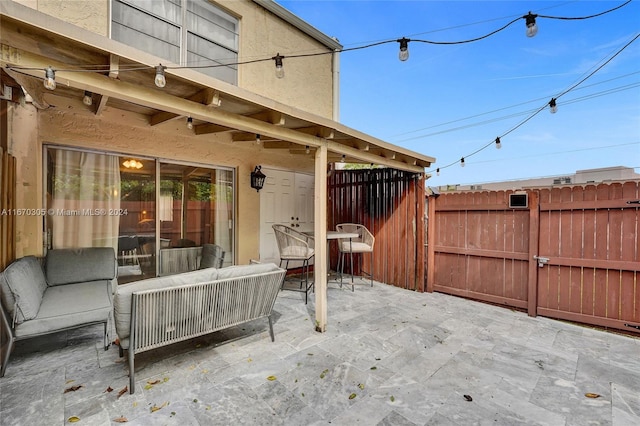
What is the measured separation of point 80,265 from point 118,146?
1.72 metres

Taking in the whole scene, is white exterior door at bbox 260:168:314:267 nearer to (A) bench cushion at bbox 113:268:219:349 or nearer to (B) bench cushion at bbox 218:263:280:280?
(B) bench cushion at bbox 218:263:280:280

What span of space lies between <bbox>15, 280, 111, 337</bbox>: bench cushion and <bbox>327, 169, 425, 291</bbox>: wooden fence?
4579 millimetres

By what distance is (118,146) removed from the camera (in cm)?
404

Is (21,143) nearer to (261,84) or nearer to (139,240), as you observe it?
(139,240)

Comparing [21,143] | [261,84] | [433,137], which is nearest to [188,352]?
[21,143]

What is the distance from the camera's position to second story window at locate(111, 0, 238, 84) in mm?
4219

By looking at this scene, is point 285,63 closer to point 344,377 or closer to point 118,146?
point 118,146

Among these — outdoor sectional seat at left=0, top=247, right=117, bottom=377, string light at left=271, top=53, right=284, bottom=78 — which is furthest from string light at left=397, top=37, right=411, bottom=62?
outdoor sectional seat at left=0, top=247, right=117, bottom=377

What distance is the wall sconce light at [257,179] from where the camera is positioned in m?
5.46

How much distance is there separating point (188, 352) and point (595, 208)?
5.32 metres

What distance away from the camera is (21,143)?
10.8 feet

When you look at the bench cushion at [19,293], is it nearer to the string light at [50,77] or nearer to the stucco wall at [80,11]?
the string light at [50,77]

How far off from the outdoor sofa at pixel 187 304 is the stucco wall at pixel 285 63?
4001mm

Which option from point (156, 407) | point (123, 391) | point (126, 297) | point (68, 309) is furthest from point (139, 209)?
point (156, 407)
